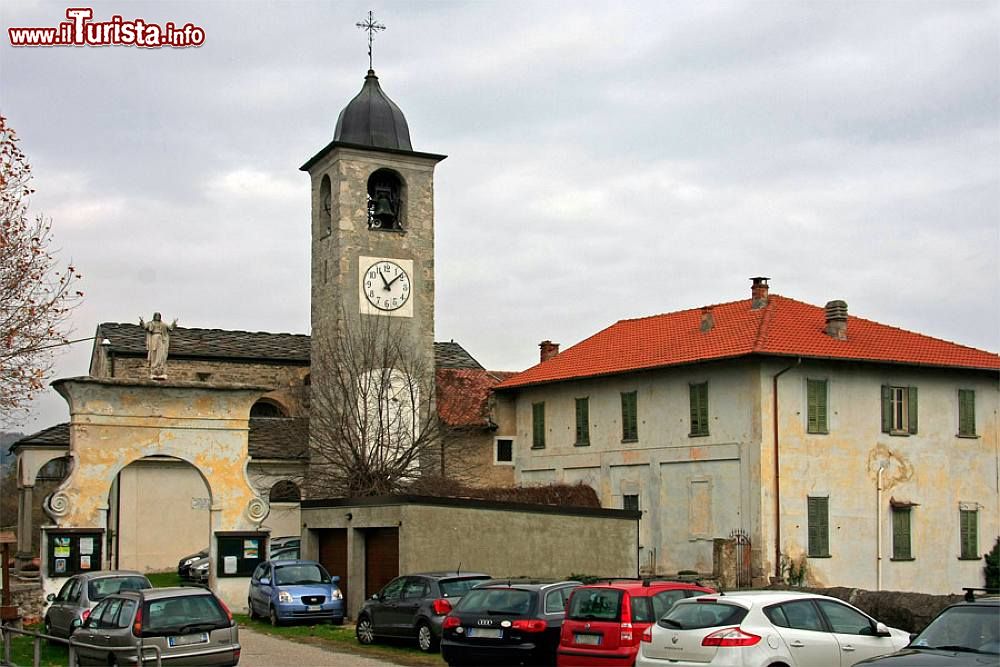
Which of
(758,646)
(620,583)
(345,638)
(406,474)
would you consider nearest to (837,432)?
(406,474)

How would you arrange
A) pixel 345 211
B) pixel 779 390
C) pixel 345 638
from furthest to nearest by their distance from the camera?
pixel 345 211
pixel 779 390
pixel 345 638

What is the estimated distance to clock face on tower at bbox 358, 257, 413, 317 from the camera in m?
46.5

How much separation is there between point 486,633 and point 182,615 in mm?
4363

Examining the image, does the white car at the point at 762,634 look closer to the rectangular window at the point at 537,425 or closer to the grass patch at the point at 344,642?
the grass patch at the point at 344,642

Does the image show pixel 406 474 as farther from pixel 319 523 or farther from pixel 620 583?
pixel 620 583

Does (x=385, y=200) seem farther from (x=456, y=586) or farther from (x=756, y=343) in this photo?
(x=456, y=586)

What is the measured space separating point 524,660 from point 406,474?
954 inches

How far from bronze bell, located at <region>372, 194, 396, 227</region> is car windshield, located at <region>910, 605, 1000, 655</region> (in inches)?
1430

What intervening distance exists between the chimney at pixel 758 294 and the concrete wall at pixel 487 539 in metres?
11.1

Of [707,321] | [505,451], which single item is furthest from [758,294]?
[505,451]

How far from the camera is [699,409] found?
3847cm

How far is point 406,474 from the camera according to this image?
42.3 metres

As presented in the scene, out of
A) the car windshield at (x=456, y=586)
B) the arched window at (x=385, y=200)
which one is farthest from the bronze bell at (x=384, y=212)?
the car windshield at (x=456, y=586)

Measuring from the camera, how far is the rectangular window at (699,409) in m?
38.2
